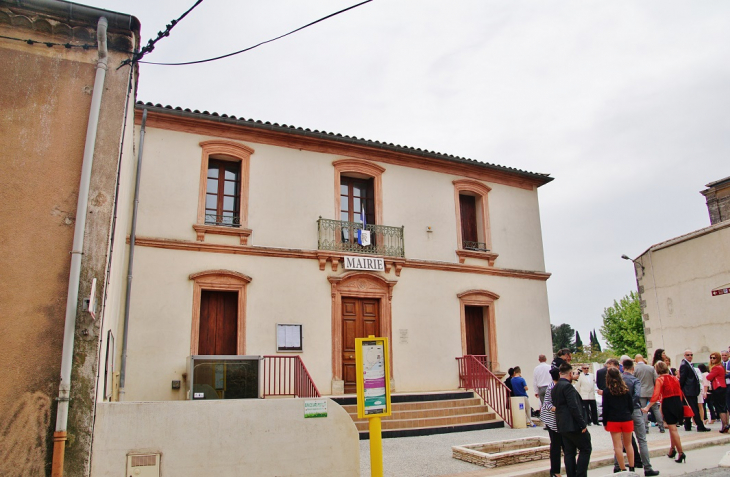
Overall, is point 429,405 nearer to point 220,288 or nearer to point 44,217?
point 220,288

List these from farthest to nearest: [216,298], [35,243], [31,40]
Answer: [216,298] → [31,40] → [35,243]

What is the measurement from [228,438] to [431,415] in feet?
21.1

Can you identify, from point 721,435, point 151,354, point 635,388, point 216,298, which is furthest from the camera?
point 216,298

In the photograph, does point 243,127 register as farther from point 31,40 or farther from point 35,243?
point 35,243

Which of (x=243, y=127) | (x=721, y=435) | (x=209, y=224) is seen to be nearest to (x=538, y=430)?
(x=721, y=435)

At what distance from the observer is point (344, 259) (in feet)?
45.7

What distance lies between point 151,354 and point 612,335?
37148 mm

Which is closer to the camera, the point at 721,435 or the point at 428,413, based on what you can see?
the point at 721,435

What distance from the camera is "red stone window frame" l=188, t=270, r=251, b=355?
1226 centimetres

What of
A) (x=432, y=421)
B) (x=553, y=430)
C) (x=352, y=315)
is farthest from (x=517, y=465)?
(x=352, y=315)

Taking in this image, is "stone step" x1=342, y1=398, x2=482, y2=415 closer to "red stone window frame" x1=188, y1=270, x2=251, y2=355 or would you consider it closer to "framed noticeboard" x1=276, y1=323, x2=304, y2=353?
"framed noticeboard" x1=276, y1=323, x2=304, y2=353

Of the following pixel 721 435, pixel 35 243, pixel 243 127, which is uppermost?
pixel 243 127

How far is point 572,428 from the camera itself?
6703mm

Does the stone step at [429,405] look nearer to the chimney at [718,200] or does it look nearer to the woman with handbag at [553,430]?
the woman with handbag at [553,430]
